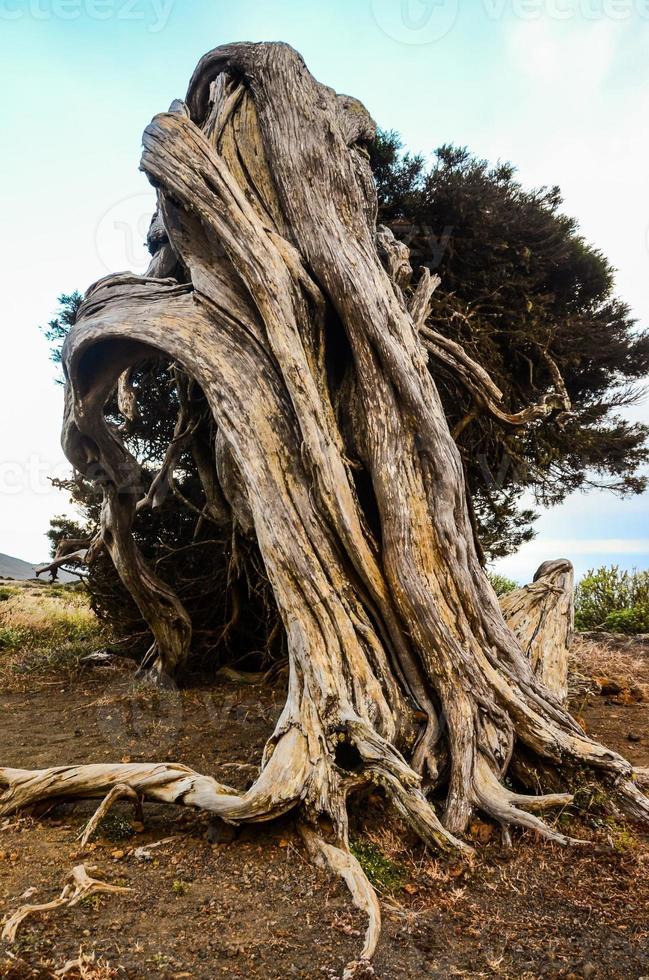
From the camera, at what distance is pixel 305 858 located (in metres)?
3.02

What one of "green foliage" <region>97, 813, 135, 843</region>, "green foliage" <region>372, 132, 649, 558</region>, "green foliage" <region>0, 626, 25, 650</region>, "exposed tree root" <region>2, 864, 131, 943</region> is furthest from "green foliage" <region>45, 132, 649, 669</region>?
"exposed tree root" <region>2, 864, 131, 943</region>

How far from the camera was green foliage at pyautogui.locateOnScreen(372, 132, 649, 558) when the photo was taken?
25.5 feet

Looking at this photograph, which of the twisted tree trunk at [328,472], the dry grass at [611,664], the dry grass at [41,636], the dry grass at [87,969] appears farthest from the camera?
the dry grass at [41,636]

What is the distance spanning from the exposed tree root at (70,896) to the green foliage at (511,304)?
18.5ft

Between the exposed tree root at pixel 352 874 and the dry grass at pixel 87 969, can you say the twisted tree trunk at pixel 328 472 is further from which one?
the dry grass at pixel 87 969

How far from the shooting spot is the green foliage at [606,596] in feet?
35.0

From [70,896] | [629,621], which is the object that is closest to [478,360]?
[629,621]

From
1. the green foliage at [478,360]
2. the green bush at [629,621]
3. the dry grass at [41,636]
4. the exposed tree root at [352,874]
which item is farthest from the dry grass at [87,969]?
the green bush at [629,621]

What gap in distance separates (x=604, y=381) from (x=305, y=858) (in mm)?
7973

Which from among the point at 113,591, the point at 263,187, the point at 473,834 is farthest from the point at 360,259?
the point at 113,591

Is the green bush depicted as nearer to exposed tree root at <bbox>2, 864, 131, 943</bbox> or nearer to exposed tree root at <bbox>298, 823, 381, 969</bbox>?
exposed tree root at <bbox>298, 823, 381, 969</bbox>

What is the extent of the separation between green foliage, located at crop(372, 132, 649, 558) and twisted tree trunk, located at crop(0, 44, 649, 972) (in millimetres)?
1917

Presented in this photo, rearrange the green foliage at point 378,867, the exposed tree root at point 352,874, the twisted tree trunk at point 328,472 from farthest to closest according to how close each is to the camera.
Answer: the twisted tree trunk at point 328,472
the green foliage at point 378,867
the exposed tree root at point 352,874

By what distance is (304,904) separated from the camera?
2.66 m
